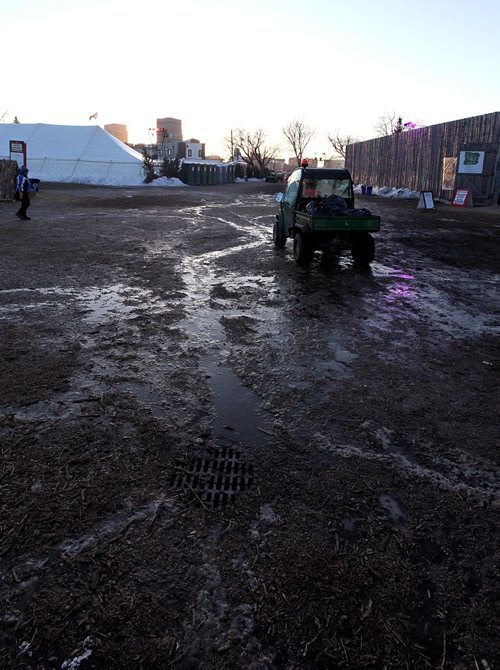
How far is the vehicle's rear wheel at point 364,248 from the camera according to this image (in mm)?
10164

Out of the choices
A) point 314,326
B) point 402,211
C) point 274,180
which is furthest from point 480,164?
point 274,180

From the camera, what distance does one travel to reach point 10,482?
319 centimetres

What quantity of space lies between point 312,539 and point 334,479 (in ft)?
1.99

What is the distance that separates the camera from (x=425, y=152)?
3084 centimetres

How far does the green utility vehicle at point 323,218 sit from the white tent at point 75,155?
126ft

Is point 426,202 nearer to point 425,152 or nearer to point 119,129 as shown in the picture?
point 425,152


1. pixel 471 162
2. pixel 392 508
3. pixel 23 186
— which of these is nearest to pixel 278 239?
pixel 23 186

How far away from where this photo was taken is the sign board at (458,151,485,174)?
25.0 meters

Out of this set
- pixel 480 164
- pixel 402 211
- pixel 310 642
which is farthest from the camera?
pixel 480 164

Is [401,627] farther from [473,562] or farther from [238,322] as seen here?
[238,322]

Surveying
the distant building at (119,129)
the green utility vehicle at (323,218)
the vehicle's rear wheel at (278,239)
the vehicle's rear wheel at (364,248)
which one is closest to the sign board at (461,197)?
the green utility vehicle at (323,218)

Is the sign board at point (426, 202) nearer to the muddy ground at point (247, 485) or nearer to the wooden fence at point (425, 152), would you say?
the wooden fence at point (425, 152)

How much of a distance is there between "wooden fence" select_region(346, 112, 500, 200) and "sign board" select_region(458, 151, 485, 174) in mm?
335

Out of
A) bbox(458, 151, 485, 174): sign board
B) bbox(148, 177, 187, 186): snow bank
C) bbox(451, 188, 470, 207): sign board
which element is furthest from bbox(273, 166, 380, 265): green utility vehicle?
bbox(148, 177, 187, 186): snow bank
